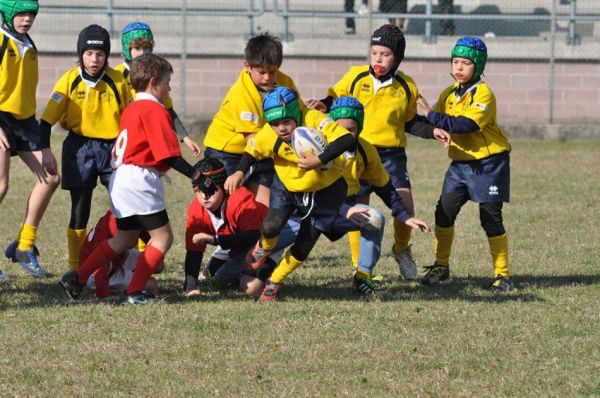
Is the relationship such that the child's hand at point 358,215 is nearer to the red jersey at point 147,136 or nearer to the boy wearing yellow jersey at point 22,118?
the red jersey at point 147,136

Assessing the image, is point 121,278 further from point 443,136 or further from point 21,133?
point 443,136

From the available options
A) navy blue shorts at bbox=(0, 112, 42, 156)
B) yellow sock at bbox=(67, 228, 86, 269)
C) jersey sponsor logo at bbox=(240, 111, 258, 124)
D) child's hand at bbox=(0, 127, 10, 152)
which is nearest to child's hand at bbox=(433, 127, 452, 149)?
jersey sponsor logo at bbox=(240, 111, 258, 124)

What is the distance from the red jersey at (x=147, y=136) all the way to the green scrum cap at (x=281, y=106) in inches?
24.4

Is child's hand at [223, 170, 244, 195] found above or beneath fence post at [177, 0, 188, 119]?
beneath

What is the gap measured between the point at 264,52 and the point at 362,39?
11.7 meters

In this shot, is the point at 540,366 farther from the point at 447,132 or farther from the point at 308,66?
the point at 308,66

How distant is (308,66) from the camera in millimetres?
19250

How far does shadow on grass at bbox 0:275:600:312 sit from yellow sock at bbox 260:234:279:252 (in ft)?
1.14

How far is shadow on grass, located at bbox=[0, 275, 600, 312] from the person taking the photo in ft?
24.7

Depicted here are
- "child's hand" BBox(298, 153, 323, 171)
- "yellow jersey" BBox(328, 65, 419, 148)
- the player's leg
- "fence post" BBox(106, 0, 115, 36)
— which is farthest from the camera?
"fence post" BBox(106, 0, 115, 36)

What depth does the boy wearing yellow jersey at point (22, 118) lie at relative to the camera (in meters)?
8.07

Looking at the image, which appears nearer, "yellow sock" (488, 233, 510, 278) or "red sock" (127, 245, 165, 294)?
"red sock" (127, 245, 165, 294)

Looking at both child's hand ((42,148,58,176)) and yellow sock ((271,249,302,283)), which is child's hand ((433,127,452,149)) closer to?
yellow sock ((271,249,302,283))

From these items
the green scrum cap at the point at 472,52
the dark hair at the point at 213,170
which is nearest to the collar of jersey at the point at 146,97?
the dark hair at the point at 213,170
